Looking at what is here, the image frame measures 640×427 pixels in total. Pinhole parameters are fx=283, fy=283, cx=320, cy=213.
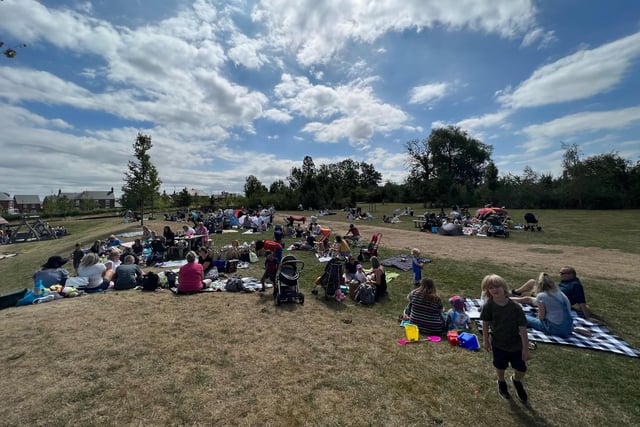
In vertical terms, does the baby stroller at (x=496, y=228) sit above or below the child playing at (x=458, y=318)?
above

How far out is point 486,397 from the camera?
12.2ft

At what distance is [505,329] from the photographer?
3527 millimetres

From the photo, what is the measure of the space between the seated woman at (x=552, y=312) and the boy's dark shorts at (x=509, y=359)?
2.47 meters

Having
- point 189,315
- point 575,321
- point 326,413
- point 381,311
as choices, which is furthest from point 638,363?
point 189,315

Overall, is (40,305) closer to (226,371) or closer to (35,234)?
(226,371)

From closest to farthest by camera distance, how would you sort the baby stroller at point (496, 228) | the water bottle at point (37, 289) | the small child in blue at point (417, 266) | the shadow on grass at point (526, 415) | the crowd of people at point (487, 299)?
the shadow on grass at point (526, 415), the crowd of people at point (487, 299), the water bottle at point (37, 289), the small child in blue at point (417, 266), the baby stroller at point (496, 228)

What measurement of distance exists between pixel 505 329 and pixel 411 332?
2.14 m

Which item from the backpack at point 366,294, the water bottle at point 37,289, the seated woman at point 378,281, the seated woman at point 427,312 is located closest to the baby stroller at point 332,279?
the backpack at point 366,294

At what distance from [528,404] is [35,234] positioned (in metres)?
35.0

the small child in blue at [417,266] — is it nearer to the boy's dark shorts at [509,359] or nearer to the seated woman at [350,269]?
the seated woman at [350,269]

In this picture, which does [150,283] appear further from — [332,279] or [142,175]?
[142,175]

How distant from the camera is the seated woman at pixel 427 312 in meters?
5.55

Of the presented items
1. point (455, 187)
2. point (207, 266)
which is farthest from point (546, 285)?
point (455, 187)

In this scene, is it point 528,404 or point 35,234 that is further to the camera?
point 35,234
